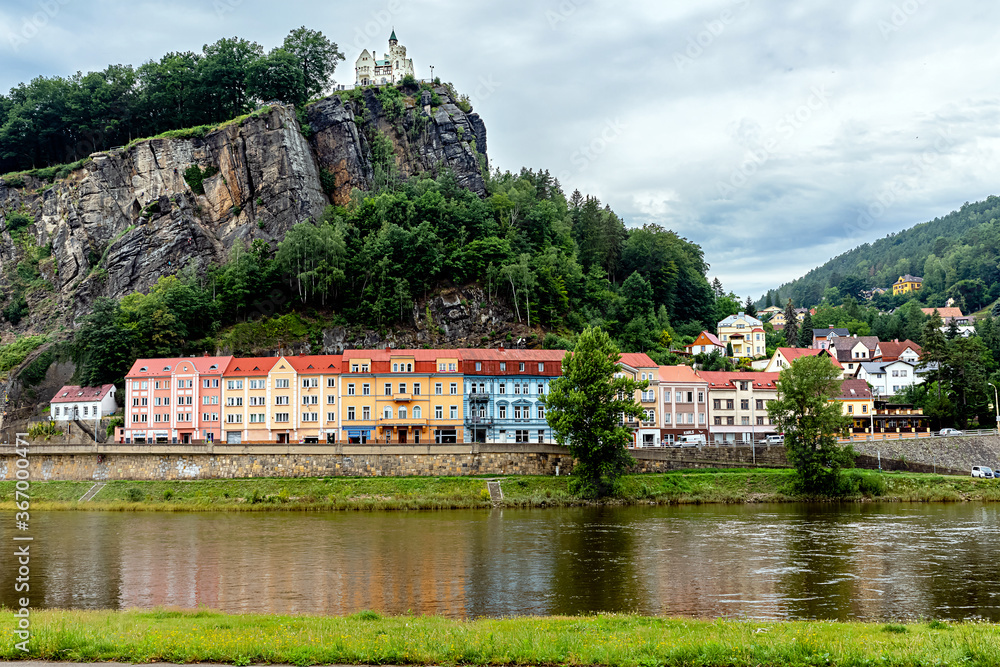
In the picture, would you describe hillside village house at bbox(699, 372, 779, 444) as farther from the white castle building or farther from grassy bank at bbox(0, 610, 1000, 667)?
the white castle building

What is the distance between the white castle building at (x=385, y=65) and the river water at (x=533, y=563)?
314ft

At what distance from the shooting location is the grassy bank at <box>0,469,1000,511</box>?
60781 millimetres

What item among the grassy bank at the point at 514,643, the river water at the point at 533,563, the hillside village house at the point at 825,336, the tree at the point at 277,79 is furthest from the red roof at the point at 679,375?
the tree at the point at 277,79

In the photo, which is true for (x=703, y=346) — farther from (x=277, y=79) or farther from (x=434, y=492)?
(x=277, y=79)

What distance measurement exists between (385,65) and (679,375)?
8519cm

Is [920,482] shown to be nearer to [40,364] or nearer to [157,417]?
[157,417]

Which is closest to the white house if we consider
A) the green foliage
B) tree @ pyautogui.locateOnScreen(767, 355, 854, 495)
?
the green foliage

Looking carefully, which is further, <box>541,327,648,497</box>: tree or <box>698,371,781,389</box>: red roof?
<box>698,371,781,389</box>: red roof

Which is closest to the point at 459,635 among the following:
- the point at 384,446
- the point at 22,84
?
the point at 384,446

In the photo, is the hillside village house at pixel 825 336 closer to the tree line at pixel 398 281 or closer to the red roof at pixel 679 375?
the tree line at pixel 398 281

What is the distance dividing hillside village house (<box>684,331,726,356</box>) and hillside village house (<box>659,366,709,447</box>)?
2358 centimetres

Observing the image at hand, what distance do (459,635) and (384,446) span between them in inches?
1864

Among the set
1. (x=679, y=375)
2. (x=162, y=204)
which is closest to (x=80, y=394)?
(x=162, y=204)

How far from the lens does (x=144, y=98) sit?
11125 cm
